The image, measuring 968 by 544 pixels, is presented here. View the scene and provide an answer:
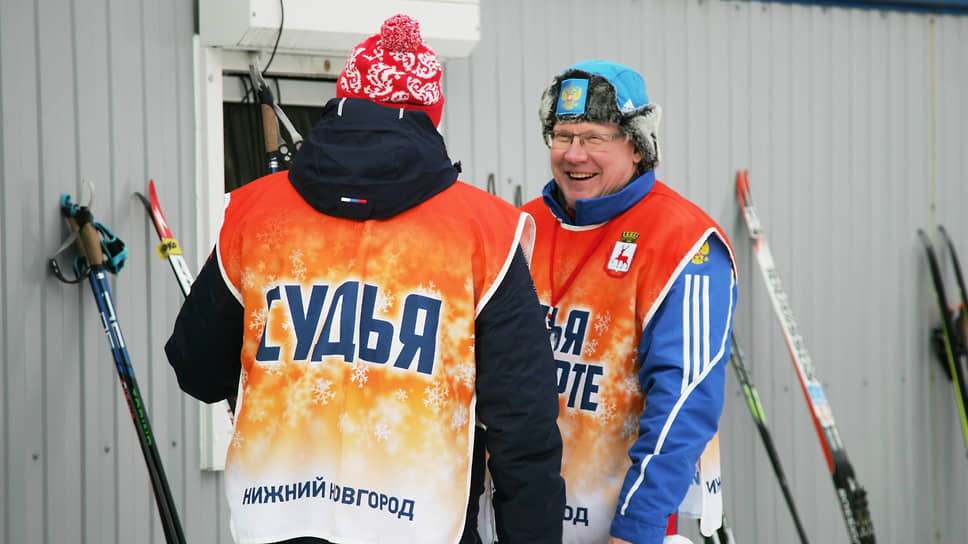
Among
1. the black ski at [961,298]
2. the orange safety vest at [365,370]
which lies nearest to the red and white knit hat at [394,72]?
the orange safety vest at [365,370]

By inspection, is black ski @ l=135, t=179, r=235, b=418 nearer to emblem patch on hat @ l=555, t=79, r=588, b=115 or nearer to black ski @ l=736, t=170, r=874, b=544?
emblem patch on hat @ l=555, t=79, r=588, b=115

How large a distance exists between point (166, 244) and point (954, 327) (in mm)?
3432

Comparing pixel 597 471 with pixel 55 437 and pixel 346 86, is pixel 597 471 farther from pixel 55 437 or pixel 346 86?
pixel 55 437

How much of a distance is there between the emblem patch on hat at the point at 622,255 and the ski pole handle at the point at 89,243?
5.11ft

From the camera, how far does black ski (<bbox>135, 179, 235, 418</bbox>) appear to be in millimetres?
2900

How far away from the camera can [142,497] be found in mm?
3188

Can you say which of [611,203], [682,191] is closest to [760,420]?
[682,191]

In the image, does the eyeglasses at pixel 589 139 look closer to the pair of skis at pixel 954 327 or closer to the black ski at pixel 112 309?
the black ski at pixel 112 309

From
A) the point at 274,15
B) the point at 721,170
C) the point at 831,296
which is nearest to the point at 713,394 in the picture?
the point at 274,15

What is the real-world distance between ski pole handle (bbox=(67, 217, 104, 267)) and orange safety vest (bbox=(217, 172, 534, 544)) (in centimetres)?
142

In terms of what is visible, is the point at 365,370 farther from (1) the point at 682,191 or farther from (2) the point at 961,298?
(2) the point at 961,298

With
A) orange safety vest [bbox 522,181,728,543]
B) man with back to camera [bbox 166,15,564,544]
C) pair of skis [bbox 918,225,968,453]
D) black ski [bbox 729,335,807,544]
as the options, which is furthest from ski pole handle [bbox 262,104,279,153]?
pair of skis [bbox 918,225,968,453]

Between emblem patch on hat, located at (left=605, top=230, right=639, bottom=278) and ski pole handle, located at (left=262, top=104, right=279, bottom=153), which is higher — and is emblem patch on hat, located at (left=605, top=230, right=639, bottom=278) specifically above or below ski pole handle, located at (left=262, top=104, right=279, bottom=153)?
below

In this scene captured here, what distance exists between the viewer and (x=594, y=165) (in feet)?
7.29
